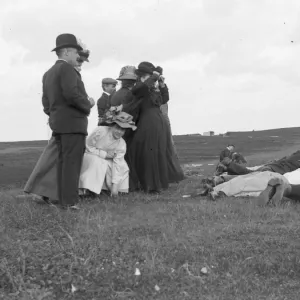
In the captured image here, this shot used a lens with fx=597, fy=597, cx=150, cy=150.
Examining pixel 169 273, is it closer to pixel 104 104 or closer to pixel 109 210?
pixel 109 210

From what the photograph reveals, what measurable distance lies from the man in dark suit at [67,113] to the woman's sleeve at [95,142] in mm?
1118

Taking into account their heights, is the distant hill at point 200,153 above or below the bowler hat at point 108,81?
below

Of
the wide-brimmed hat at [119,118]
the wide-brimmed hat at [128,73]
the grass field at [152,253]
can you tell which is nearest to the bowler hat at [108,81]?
the wide-brimmed hat at [128,73]

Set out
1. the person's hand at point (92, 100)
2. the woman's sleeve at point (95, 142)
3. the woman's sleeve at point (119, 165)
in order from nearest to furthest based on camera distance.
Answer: the person's hand at point (92, 100) → the woman's sleeve at point (95, 142) → the woman's sleeve at point (119, 165)

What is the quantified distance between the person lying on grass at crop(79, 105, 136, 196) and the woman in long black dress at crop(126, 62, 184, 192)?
39 cm

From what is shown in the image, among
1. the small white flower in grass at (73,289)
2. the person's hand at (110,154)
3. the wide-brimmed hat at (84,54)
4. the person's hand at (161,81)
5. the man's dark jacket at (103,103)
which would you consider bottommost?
the small white flower in grass at (73,289)

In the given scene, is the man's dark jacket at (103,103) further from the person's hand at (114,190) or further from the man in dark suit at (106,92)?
the person's hand at (114,190)

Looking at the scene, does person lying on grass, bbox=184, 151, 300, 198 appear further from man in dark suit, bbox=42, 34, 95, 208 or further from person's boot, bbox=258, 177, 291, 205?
man in dark suit, bbox=42, 34, 95, 208

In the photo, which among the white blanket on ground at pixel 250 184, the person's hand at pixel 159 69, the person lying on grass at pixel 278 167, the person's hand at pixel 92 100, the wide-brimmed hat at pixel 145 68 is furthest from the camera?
the person's hand at pixel 159 69

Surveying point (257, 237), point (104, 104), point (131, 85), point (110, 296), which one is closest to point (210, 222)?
point (257, 237)

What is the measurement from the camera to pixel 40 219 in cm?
600

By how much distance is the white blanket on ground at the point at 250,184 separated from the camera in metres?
7.85

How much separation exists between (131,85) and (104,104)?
111 cm

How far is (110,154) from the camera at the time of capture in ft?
27.5
